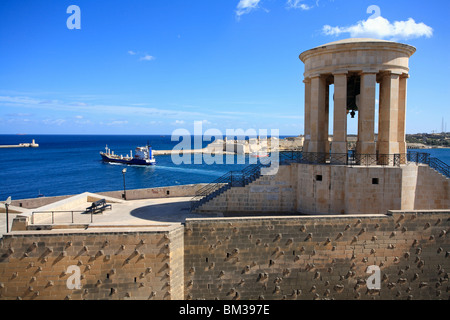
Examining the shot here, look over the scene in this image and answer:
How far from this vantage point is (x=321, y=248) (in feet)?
41.2

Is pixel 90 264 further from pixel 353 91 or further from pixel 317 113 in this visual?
pixel 353 91

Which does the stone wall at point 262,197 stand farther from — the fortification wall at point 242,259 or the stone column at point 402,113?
the stone column at point 402,113

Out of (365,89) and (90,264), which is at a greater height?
(365,89)

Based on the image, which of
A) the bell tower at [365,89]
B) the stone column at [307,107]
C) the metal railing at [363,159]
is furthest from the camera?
the stone column at [307,107]

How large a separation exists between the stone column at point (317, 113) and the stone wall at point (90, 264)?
8833 millimetres

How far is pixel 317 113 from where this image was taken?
15773 mm

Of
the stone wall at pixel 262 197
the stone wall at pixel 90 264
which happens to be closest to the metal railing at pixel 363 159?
the stone wall at pixel 262 197

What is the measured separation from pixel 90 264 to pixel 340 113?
1284 cm

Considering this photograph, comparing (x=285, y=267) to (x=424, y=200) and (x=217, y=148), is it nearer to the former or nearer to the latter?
(x=424, y=200)

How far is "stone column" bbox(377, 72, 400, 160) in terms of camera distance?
14.9 m

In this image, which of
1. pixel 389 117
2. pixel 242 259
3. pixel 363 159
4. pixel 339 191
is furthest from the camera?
pixel 389 117

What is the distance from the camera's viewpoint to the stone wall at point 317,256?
12289mm

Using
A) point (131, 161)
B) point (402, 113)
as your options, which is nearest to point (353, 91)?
point (402, 113)
